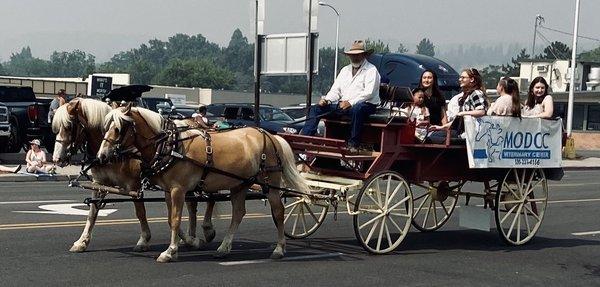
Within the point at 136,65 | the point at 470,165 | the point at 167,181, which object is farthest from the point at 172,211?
the point at 136,65

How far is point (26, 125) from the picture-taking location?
83.5 feet

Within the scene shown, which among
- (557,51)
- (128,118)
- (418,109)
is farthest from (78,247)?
(557,51)

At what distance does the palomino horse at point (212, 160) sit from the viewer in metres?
9.51

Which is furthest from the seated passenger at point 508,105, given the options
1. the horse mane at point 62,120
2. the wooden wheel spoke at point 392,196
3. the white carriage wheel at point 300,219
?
the horse mane at point 62,120

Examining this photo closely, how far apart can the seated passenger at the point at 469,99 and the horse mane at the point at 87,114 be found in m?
4.58

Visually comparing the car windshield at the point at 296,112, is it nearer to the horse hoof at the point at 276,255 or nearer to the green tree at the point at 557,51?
the horse hoof at the point at 276,255

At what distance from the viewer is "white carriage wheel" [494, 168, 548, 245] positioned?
480 inches

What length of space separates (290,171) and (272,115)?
56.5 feet

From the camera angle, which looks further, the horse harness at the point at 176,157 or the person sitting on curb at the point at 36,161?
the person sitting on curb at the point at 36,161

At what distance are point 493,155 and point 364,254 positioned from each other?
7.77 ft

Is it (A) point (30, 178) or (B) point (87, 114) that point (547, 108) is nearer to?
(B) point (87, 114)

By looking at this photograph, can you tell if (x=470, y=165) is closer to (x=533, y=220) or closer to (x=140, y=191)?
(x=533, y=220)

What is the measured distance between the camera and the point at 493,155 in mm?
11664

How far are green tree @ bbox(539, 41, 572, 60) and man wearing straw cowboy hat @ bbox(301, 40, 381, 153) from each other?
11622 cm
